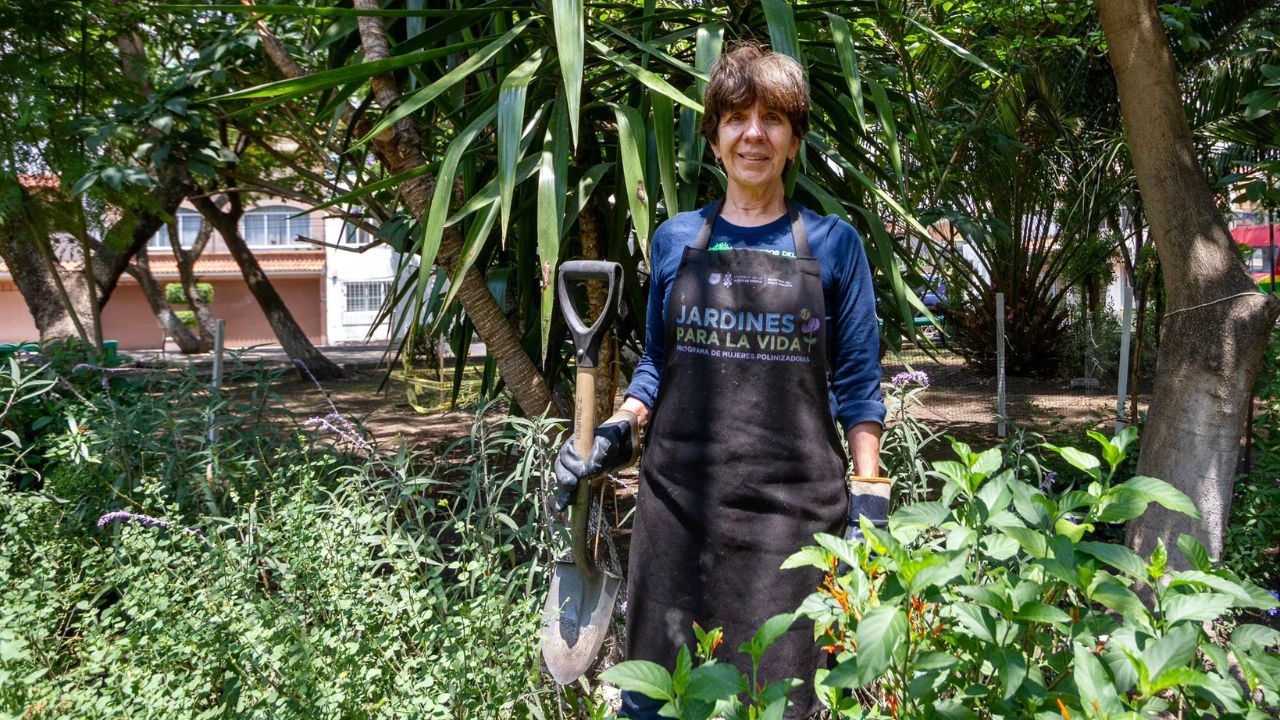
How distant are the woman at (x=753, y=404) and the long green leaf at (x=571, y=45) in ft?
1.58

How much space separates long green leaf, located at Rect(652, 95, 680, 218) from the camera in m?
2.25

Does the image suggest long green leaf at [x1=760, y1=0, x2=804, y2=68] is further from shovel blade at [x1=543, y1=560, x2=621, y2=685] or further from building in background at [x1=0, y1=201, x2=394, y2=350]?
building in background at [x1=0, y1=201, x2=394, y2=350]

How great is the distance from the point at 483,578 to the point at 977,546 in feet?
4.04

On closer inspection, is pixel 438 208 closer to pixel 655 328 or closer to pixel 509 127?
pixel 509 127

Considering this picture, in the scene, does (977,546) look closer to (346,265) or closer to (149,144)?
(149,144)

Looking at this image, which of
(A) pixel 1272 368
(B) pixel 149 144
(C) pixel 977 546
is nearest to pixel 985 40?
(A) pixel 1272 368

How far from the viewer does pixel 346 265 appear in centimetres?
3130

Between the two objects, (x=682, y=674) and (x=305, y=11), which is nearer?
(x=682, y=674)

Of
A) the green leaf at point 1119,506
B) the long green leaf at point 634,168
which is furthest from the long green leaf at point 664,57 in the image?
the green leaf at point 1119,506

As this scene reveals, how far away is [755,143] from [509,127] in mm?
792

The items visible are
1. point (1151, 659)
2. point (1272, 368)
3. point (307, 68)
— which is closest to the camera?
point (1151, 659)

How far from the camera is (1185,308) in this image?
283 centimetres

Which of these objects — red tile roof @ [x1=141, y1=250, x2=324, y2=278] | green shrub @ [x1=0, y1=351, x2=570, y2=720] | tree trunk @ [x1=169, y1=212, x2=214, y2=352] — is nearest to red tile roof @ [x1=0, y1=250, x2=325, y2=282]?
red tile roof @ [x1=141, y1=250, x2=324, y2=278]

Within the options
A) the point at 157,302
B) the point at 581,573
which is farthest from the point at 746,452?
the point at 157,302
